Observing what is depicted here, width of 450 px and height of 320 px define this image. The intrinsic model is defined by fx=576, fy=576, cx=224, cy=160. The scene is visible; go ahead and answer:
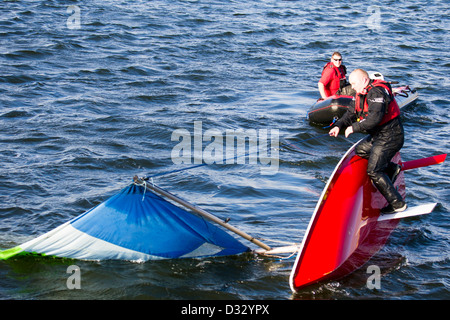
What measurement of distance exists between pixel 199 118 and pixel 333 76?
2.83 metres

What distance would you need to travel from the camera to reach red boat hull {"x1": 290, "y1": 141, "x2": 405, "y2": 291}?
5598 mm

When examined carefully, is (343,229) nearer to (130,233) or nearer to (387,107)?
(387,107)

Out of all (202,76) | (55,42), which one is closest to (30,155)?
(202,76)

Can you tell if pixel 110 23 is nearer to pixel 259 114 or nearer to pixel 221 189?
pixel 259 114

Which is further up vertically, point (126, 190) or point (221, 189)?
point (126, 190)

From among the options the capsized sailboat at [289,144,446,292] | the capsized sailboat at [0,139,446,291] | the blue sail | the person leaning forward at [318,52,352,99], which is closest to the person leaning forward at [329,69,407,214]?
the capsized sailboat at [289,144,446,292]

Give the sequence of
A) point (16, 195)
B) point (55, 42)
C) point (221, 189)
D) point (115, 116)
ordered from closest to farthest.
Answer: point (16, 195) → point (221, 189) → point (115, 116) → point (55, 42)

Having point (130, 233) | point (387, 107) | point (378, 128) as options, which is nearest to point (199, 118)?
point (378, 128)

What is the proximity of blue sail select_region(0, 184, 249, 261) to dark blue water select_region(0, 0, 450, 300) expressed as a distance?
20 centimetres

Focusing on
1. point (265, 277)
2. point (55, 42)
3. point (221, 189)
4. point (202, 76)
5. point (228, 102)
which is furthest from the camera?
point (55, 42)

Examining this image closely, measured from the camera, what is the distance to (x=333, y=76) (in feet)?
36.9

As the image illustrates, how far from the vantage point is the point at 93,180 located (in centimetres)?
866

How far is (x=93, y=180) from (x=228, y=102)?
5221 millimetres

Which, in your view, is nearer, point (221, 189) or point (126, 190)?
point (126, 190)
